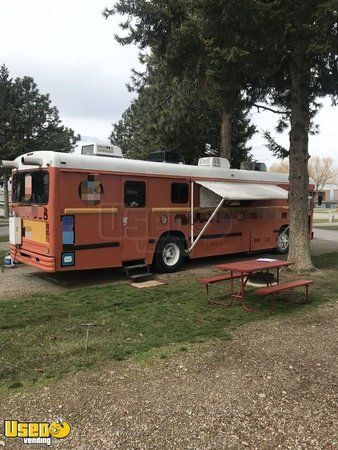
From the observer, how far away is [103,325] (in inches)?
241

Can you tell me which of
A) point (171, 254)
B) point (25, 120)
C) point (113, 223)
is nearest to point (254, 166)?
point (171, 254)

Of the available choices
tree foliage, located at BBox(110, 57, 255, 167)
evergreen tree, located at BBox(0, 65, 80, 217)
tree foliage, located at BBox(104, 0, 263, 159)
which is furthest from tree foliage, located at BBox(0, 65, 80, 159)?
tree foliage, located at BBox(104, 0, 263, 159)

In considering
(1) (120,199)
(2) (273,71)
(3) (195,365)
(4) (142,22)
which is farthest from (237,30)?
(3) (195,365)

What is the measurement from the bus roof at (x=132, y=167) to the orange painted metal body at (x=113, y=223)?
0.10m

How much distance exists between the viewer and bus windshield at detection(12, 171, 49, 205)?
8.61m

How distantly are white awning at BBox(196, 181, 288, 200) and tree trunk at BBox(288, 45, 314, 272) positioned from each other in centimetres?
116

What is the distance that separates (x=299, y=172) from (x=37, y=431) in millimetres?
8267

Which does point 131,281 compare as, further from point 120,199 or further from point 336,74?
point 336,74

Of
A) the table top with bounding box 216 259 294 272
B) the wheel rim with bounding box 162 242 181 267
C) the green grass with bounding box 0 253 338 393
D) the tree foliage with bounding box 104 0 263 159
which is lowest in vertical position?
the green grass with bounding box 0 253 338 393

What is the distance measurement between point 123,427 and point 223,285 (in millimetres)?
5577

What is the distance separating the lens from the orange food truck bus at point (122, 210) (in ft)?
27.8

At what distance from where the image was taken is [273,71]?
1016 centimetres

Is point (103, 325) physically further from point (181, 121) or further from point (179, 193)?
point (181, 121)

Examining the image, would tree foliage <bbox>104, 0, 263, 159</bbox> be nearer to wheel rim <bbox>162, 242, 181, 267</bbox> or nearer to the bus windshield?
wheel rim <bbox>162, 242, 181, 267</bbox>
